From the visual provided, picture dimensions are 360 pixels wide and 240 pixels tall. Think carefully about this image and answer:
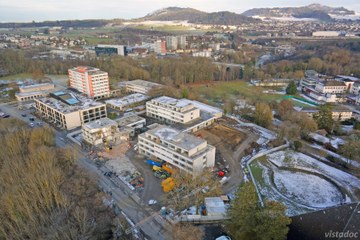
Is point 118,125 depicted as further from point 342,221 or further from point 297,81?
point 297,81

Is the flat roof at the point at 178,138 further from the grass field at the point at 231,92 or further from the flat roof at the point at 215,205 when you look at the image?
the grass field at the point at 231,92

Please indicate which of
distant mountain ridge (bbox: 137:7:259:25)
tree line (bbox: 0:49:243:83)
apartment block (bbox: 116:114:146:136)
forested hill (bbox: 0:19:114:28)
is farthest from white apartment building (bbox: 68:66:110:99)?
distant mountain ridge (bbox: 137:7:259:25)

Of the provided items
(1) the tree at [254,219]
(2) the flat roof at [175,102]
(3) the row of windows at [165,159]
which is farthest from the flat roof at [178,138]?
(1) the tree at [254,219]

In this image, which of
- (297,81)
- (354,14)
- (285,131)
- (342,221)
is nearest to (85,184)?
(342,221)

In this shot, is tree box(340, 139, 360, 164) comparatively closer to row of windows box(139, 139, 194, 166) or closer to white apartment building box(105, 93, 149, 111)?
row of windows box(139, 139, 194, 166)

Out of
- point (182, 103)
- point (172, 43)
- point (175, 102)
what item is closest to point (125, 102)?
point (175, 102)

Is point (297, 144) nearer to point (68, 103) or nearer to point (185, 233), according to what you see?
point (185, 233)

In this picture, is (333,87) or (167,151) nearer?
(167,151)
